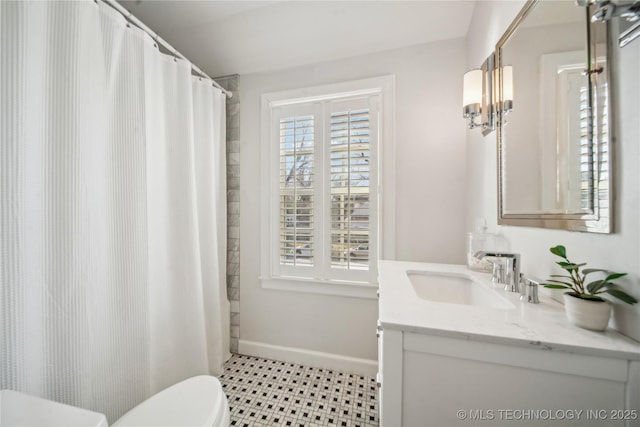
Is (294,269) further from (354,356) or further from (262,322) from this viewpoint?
(354,356)

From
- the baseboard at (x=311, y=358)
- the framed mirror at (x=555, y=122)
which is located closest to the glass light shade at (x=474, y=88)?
the framed mirror at (x=555, y=122)

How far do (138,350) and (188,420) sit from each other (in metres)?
0.52

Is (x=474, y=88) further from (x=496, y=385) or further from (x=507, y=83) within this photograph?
(x=496, y=385)

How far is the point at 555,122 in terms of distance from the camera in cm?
72

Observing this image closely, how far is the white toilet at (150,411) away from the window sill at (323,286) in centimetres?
82

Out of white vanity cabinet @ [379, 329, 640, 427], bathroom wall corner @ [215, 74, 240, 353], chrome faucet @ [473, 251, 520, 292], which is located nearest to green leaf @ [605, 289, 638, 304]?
white vanity cabinet @ [379, 329, 640, 427]

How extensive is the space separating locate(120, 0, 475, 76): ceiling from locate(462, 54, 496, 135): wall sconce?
0.49m

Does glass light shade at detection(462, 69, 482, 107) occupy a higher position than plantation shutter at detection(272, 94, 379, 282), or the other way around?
glass light shade at detection(462, 69, 482, 107)

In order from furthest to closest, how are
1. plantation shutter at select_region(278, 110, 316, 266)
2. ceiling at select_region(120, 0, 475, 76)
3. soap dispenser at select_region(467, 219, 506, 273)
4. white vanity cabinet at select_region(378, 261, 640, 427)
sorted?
plantation shutter at select_region(278, 110, 316, 266) → ceiling at select_region(120, 0, 475, 76) → soap dispenser at select_region(467, 219, 506, 273) → white vanity cabinet at select_region(378, 261, 640, 427)

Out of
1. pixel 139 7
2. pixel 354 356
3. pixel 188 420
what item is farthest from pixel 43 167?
pixel 354 356

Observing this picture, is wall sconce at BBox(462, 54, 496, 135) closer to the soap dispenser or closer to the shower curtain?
the soap dispenser

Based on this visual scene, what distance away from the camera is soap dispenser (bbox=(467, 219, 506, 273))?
1039mm

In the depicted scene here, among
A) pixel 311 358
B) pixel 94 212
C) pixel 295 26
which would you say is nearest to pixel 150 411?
pixel 94 212

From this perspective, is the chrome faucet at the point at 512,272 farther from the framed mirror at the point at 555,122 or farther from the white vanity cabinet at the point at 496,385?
the white vanity cabinet at the point at 496,385
